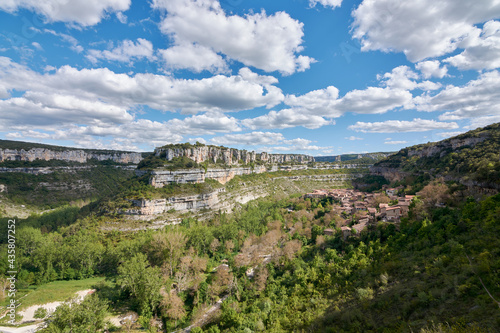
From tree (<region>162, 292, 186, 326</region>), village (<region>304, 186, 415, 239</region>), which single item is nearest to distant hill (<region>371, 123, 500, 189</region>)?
village (<region>304, 186, 415, 239</region>)

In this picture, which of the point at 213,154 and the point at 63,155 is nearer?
the point at 213,154

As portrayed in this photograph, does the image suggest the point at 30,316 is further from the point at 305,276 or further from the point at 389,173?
the point at 389,173

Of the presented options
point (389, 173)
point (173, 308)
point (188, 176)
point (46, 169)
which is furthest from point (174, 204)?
point (46, 169)

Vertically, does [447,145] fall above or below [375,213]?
above

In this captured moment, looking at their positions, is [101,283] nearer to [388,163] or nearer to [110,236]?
[110,236]

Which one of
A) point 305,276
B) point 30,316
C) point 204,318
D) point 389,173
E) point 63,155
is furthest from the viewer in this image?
point 63,155

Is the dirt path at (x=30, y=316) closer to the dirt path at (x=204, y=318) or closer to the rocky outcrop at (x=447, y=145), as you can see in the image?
the dirt path at (x=204, y=318)

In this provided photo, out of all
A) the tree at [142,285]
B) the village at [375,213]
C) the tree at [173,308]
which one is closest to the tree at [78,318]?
the tree at [142,285]

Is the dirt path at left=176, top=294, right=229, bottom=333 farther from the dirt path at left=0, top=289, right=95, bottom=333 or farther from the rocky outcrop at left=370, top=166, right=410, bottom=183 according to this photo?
the rocky outcrop at left=370, top=166, right=410, bottom=183
